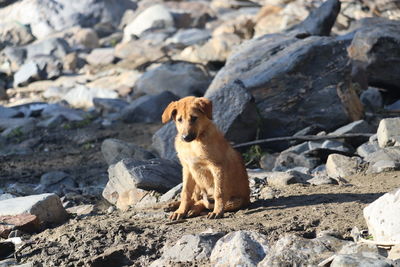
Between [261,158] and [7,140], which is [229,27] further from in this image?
[261,158]

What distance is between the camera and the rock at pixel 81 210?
8.66 m

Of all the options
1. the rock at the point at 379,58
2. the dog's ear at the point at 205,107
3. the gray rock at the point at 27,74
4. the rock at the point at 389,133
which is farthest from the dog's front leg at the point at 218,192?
the gray rock at the point at 27,74

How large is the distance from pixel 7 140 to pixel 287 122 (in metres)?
6.76

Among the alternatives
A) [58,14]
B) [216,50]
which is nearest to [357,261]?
[216,50]

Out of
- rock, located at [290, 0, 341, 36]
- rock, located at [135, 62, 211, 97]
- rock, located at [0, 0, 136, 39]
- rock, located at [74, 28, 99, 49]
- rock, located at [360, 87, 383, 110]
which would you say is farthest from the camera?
rock, located at [0, 0, 136, 39]

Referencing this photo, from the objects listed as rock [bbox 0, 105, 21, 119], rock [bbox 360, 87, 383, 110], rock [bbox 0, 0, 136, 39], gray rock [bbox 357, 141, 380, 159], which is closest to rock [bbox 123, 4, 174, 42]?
rock [bbox 0, 0, 136, 39]

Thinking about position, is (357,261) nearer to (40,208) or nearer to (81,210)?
(40,208)

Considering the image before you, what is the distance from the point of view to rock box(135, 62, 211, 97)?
60.4 ft

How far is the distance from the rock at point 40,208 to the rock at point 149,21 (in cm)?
2150

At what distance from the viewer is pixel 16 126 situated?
16.9 metres

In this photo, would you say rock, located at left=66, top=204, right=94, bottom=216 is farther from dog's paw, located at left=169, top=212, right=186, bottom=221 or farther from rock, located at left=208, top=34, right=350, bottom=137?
rock, located at left=208, top=34, right=350, bottom=137

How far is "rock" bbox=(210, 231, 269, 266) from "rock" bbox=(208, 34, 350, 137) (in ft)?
21.7

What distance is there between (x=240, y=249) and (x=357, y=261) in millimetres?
1066

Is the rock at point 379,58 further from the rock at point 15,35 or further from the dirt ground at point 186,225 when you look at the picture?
the rock at point 15,35
